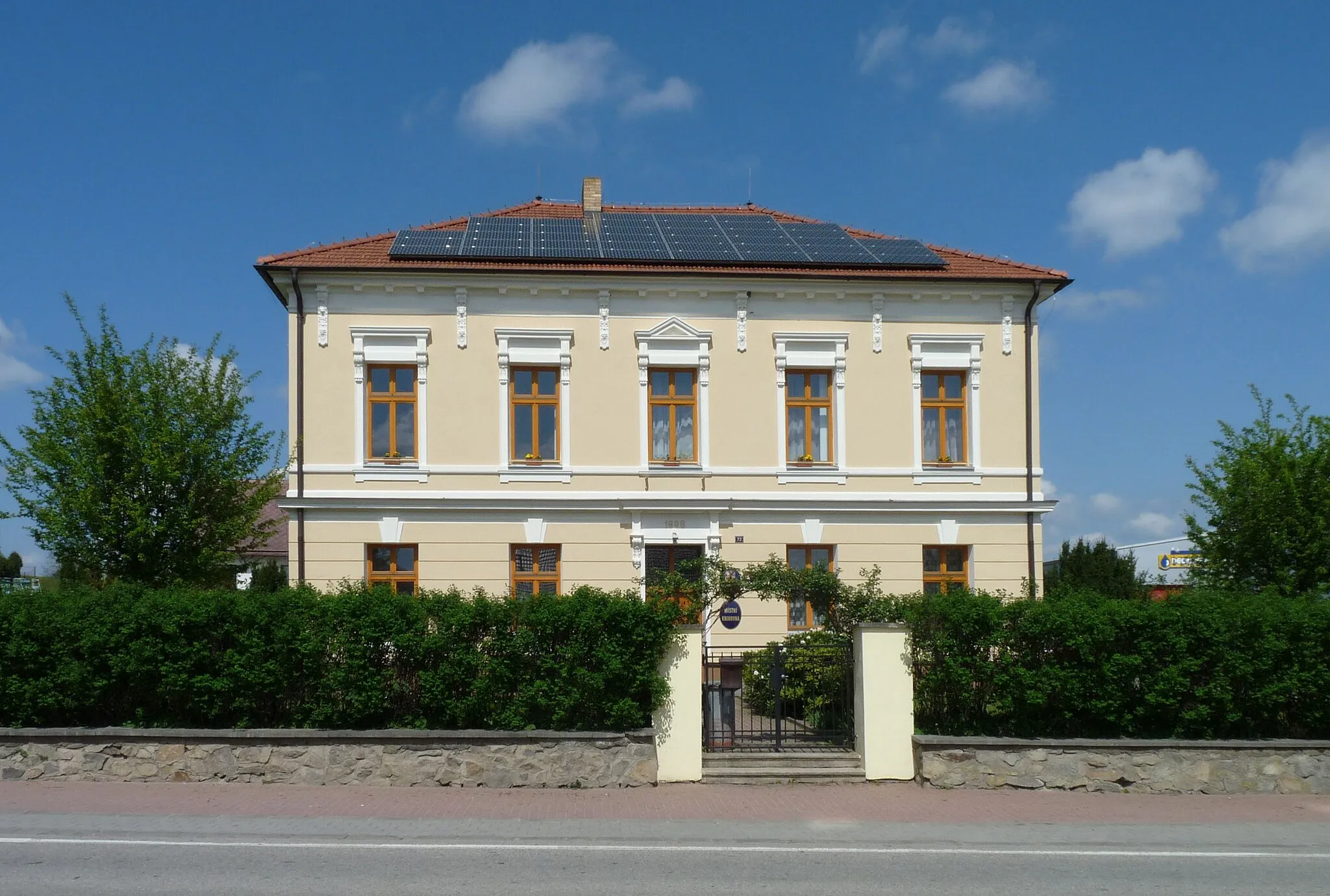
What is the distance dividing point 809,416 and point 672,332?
3308 millimetres

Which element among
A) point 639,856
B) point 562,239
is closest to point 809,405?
point 562,239

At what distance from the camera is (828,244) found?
22.9 metres

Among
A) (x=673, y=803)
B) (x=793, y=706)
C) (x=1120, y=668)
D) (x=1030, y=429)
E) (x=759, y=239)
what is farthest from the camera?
(x=759, y=239)

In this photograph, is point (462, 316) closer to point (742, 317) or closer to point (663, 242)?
point (663, 242)

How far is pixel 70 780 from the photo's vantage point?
12797mm

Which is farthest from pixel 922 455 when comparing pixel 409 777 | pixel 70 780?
pixel 70 780

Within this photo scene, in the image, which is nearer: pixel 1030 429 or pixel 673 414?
pixel 673 414

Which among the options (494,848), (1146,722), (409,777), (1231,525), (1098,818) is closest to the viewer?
(494,848)

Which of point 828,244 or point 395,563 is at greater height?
point 828,244

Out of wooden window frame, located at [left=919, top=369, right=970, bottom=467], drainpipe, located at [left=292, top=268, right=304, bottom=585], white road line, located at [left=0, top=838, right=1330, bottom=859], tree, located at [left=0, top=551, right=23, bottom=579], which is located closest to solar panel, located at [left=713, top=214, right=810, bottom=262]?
wooden window frame, located at [left=919, top=369, right=970, bottom=467]

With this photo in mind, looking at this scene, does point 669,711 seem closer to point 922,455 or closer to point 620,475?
point 620,475

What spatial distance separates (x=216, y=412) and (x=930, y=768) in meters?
13.2

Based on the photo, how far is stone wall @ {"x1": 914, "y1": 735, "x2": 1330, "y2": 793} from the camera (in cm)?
1301

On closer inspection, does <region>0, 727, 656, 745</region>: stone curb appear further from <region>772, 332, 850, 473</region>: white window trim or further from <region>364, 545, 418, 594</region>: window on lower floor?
<region>772, 332, 850, 473</region>: white window trim
